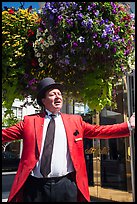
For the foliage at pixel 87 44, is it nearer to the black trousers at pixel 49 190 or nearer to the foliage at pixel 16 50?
the foliage at pixel 16 50

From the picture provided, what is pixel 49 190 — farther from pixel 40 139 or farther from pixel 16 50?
pixel 16 50

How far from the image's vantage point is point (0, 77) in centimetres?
282

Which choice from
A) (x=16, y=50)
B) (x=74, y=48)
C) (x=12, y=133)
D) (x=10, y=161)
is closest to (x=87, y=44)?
(x=74, y=48)

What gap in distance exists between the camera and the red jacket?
230 cm

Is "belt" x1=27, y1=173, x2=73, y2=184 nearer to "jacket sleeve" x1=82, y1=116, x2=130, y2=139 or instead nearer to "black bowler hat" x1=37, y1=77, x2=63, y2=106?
"jacket sleeve" x1=82, y1=116, x2=130, y2=139

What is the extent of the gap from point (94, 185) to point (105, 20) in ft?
14.9

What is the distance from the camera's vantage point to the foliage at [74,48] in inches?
102

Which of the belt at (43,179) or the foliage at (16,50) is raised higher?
the foliage at (16,50)

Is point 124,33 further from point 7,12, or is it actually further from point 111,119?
point 111,119

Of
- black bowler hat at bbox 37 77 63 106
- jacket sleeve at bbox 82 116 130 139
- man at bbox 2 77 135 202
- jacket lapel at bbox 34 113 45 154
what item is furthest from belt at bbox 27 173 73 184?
black bowler hat at bbox 37 77 63 106

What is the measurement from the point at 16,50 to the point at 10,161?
55.5 feet

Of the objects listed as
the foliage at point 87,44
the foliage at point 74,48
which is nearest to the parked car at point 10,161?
the foliage at point 74,48

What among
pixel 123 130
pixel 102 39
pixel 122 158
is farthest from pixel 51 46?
pixel 122 158

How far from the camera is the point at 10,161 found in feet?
61.7
